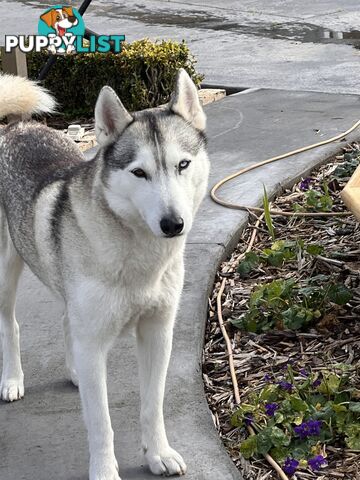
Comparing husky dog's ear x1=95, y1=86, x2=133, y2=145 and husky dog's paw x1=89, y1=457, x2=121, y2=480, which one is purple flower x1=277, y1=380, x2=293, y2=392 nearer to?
husky dog's paw x1=89, y1=457, x2=121, y2=480

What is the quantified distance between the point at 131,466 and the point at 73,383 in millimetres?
686

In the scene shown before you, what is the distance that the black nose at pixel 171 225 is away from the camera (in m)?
3.23

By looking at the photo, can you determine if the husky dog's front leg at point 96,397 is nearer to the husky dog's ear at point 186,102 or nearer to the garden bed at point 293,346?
the garden bed at point 293,346

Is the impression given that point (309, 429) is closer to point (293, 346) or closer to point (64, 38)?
point (293, 346)

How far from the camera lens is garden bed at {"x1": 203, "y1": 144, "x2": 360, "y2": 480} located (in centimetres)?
372

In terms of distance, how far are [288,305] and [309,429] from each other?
106cm

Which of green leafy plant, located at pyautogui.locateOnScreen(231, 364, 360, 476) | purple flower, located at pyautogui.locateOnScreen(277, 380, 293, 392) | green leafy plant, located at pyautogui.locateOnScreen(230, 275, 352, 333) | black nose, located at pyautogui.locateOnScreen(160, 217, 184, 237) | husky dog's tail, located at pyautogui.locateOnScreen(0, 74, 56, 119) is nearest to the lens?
black nose, located at pyautogui.locateOnScreen(160, 217, 184, 237)

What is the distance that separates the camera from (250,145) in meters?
7.25

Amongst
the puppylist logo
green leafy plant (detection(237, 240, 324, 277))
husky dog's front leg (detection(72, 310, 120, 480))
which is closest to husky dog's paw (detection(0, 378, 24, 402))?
husky dog's front leg (detection(72, 310, 120, 480))

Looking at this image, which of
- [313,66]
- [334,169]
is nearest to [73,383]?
[334,169]

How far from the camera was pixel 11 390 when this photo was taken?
13.7 ft

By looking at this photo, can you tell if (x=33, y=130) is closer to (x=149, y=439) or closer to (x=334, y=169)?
(x=149, y=439)

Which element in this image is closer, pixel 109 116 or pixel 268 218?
pixel 109 116

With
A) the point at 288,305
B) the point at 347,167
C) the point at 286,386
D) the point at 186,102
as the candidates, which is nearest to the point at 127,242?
the point at 186,102
